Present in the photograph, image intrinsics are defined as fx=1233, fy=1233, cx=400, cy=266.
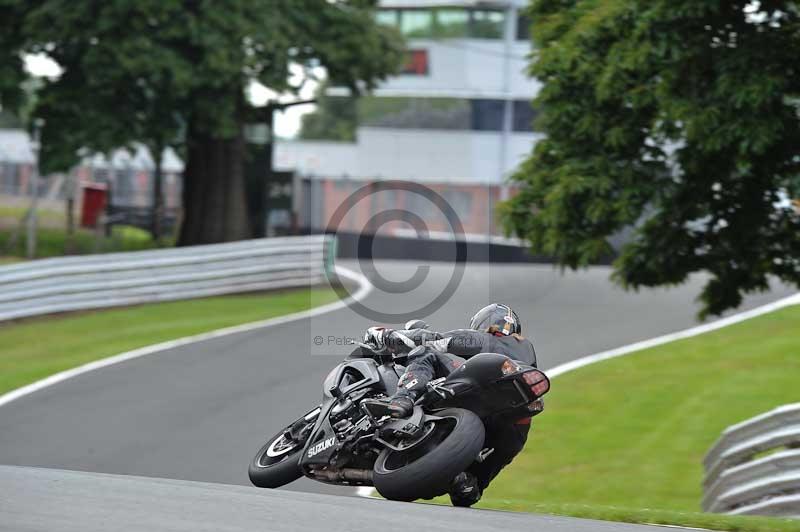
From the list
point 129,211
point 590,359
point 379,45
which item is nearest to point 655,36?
point 590,359

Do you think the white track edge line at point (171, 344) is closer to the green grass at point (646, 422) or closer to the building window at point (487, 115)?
the green grass at point (646, 422)

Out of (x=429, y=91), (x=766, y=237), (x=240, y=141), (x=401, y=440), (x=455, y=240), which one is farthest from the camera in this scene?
(x=429, y=91)

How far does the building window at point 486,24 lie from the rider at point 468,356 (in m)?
43.6

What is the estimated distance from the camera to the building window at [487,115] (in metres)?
51.7

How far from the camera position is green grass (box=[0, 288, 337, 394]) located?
53.2ft

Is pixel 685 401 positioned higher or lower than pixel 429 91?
lower

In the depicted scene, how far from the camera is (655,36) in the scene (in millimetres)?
12344

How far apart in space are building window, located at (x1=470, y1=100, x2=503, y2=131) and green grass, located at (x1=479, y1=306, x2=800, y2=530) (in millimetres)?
33281

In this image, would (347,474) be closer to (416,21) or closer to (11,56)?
(11,56)

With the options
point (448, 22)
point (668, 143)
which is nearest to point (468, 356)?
point (668, 143)

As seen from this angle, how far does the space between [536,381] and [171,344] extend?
34.7 feet

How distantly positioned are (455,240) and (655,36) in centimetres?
1915

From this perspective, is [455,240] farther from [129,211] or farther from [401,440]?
[401,440]

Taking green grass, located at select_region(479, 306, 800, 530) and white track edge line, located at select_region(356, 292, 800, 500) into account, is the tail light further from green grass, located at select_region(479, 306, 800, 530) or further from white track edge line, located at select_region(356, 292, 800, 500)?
white track edge line, located at select_region(356, 292, 800, 500)
